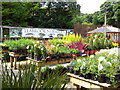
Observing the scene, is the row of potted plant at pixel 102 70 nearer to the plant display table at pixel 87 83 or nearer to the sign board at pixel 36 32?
the plant display table at pixel 87 83

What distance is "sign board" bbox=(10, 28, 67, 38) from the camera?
753 centimetres

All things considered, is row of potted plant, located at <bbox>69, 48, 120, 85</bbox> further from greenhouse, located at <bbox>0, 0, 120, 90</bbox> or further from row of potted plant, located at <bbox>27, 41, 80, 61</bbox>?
row of potted plant, located at <bbox>27, 41, 80, 61</bbox>

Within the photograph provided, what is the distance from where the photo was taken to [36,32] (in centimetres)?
822

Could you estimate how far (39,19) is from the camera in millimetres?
13094

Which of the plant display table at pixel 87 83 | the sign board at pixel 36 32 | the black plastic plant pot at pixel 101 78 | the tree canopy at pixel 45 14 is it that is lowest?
the plant display table at pixel 87 83

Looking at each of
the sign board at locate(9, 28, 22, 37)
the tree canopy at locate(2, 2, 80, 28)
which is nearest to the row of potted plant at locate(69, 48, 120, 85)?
the sign board at locate(9, 28, 22, 37)

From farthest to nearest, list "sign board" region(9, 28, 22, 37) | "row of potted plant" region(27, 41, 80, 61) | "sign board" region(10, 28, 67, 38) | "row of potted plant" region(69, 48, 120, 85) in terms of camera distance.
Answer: "sign board" region(10, 28, 67, 38), "sign board" region(9, 28, 22, 37), "row of potted plant" region(27, 41, 80, 61), "row of potted plant" region(69, 48, 120, 85)

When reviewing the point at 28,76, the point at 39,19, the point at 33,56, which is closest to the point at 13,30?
the point at 33,56

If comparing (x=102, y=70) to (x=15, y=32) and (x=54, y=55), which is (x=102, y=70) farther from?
(x=15, y=32)

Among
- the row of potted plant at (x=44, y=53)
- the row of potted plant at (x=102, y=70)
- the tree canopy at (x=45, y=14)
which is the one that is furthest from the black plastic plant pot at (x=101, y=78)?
the tree canopy at (x=45, y=14)

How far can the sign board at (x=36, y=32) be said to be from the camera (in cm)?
753

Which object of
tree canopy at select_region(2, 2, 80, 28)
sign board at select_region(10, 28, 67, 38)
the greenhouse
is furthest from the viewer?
tree canopy at select_region(2, 2, 80, 28)

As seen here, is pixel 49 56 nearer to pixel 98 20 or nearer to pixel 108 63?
pixel 108 63

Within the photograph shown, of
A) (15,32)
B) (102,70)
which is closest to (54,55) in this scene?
(102,70)
